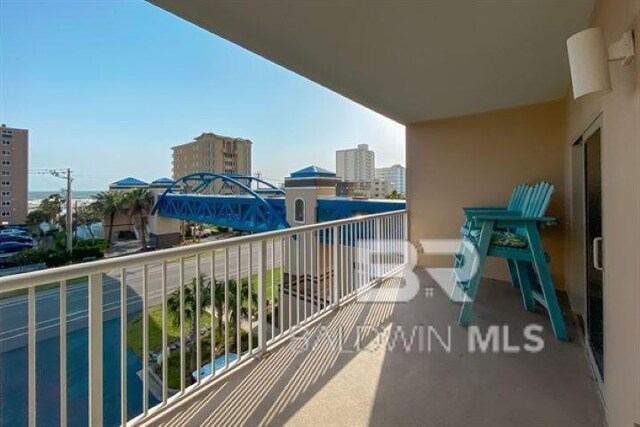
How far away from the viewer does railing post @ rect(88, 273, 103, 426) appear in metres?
1.18

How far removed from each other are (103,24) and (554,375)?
842 centimetres

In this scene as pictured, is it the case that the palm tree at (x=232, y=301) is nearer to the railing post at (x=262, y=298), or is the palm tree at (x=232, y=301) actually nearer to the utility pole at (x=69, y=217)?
the railing post at (x=262, y=298)

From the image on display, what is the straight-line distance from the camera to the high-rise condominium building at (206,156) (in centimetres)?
2069

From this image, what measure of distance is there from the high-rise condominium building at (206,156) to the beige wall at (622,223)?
2111 centimetres

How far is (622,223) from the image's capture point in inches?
43.4

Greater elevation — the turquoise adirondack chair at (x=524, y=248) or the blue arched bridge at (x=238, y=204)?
the blue arched bridge at (x=238, y=204)

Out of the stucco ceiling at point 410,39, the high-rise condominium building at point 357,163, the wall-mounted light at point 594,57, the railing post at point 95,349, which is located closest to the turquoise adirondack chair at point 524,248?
the stucco ceiling at point 410,39

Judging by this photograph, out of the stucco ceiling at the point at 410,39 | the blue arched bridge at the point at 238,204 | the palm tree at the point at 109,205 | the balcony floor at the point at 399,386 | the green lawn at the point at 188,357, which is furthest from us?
the palm tree at the point at 109,205

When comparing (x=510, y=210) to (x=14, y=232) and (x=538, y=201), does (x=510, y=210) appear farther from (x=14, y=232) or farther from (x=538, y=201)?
(x=14, y=232)

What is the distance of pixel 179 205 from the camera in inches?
641

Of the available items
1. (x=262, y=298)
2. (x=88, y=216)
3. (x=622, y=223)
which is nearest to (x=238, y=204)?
(x=88, y=216)

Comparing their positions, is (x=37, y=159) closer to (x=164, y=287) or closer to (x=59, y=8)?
(x=59, y=8)

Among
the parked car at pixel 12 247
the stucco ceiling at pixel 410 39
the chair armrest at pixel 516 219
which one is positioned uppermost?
the stucco ceiling at pixel 410 39

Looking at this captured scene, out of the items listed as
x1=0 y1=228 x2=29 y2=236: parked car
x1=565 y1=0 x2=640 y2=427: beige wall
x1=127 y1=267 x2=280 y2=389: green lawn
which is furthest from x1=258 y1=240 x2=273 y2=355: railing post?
x1=0 y1=228 x2=29 y2=236: parked car
